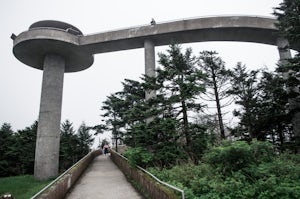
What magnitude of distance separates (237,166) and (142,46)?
15.6m

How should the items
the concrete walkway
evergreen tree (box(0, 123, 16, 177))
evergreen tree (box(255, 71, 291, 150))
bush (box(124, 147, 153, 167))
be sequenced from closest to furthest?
the concrete walkway → bush (box(124, 147, 153, 167)) → evergreen tree (box(255, 71, 291, 150)) → evergreen tree (box(0, 123, 16, 177))

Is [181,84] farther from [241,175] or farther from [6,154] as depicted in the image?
[6,154]

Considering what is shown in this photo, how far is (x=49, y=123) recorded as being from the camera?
718 inches

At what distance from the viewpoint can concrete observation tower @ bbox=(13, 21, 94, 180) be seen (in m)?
17.8

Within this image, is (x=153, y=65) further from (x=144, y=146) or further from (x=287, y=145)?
(x=287, y=145)

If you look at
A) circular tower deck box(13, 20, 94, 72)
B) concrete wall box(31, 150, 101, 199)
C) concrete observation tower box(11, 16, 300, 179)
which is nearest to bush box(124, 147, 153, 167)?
concrete wall box(31, 150, 101, 199)

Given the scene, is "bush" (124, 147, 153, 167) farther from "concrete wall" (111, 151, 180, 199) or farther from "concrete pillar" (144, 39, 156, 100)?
"concrete pillar" (144, 39, 156, 100)

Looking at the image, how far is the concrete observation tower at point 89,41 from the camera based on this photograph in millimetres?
17281

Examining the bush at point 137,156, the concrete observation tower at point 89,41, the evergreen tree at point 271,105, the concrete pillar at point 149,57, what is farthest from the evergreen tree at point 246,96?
the bush at point 137,156

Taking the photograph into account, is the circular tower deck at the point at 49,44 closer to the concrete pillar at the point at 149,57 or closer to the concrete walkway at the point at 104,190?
the concrete pillar at the point at 149,57

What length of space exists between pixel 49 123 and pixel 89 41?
27.7 ft

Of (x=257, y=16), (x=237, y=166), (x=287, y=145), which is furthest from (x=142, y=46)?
(x=237, y=166)

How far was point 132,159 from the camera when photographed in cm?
964

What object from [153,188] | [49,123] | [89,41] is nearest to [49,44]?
[89,41]
